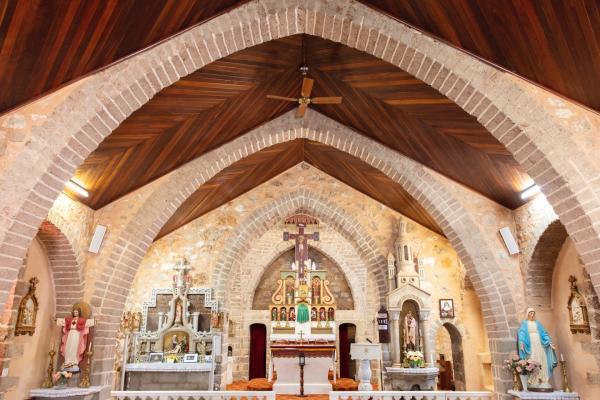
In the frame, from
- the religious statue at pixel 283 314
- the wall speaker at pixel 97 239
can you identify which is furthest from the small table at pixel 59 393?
the religious statue at pixel 283 314

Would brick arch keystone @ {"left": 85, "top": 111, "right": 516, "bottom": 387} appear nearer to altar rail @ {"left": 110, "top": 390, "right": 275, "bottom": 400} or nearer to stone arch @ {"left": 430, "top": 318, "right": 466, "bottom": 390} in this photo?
altar rail @ {"left": 110, "top": 390, "right": 275, "bottom": 400}

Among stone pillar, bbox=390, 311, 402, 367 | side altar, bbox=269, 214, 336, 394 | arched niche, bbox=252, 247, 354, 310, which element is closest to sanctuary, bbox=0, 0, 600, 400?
stone pillar, bbox=390, 311, 402, 367

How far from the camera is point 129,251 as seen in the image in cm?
665

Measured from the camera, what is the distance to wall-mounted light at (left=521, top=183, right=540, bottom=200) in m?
5.95

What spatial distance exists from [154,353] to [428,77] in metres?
7.67

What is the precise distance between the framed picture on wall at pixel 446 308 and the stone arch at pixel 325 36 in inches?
231

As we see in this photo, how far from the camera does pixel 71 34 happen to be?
326 centimetres

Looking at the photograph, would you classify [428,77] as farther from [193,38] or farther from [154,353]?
[154,353]

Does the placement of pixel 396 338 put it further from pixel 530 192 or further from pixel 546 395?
pixel 530 192

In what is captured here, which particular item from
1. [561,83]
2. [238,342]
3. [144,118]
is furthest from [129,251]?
[238,342]

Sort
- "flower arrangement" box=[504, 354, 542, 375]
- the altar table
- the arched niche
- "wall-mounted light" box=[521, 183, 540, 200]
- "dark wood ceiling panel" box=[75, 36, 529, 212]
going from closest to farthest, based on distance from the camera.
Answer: "dark wood ceiling panel" box=[75, 36, 529, 212], "flower arrangement" box=[504, 354, 542, 375], "wall-mounted light" box=[521, 183, 540, 200], the altar table, the arched niche

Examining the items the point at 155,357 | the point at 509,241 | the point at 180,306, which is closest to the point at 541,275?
the point at 509,241

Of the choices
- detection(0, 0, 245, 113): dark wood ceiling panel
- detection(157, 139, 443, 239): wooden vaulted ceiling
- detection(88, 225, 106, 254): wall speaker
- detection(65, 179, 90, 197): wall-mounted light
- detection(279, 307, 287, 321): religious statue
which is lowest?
detection(279, 307, 287, 321): religious statue

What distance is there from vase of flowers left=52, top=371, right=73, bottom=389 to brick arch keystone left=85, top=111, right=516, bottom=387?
0.42 m
